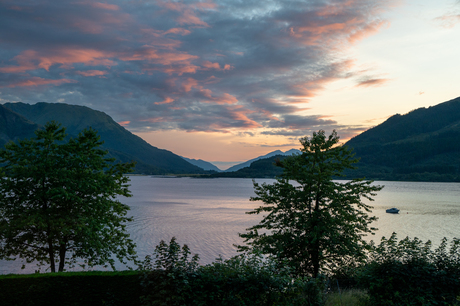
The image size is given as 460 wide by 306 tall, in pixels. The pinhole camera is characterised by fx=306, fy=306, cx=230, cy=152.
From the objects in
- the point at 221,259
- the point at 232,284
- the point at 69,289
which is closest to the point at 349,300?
the point at 232,284

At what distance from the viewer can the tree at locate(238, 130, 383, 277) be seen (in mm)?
21656

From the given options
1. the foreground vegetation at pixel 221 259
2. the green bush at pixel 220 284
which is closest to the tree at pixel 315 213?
the foreground vegetation at pixel 221 259

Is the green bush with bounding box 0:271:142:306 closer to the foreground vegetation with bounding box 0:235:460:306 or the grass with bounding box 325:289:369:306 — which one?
the foreground vegetation with bounding box 0:235:460:306

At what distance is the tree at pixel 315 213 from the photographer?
2166cm

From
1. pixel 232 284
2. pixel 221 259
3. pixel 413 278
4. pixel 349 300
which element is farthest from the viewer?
pixel 349 300

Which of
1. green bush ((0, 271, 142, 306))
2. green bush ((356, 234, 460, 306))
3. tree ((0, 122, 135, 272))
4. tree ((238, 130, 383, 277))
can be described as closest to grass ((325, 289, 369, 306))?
green bush ((356, 234, 460, 306))

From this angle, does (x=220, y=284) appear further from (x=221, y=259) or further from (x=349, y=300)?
(x=349, y=300)

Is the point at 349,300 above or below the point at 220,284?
below

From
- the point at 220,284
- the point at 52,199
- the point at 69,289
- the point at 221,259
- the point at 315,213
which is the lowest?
the point at 69,289

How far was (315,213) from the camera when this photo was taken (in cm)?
2195

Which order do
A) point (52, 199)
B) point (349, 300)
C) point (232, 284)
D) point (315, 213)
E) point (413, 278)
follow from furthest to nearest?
point (315, 213) → point (52, 199) → point (349, 300) → point (413, 278) → point (232, 284)

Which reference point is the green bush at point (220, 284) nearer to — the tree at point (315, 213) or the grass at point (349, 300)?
the grass at point (349, 300)

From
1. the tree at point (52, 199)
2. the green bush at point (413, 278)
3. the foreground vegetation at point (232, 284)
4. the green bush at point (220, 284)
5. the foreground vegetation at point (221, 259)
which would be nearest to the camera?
the green bush at point (220, 284)

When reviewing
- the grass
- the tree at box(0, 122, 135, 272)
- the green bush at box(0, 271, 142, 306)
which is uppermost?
the tree at box(0, 122, 135, 272)
